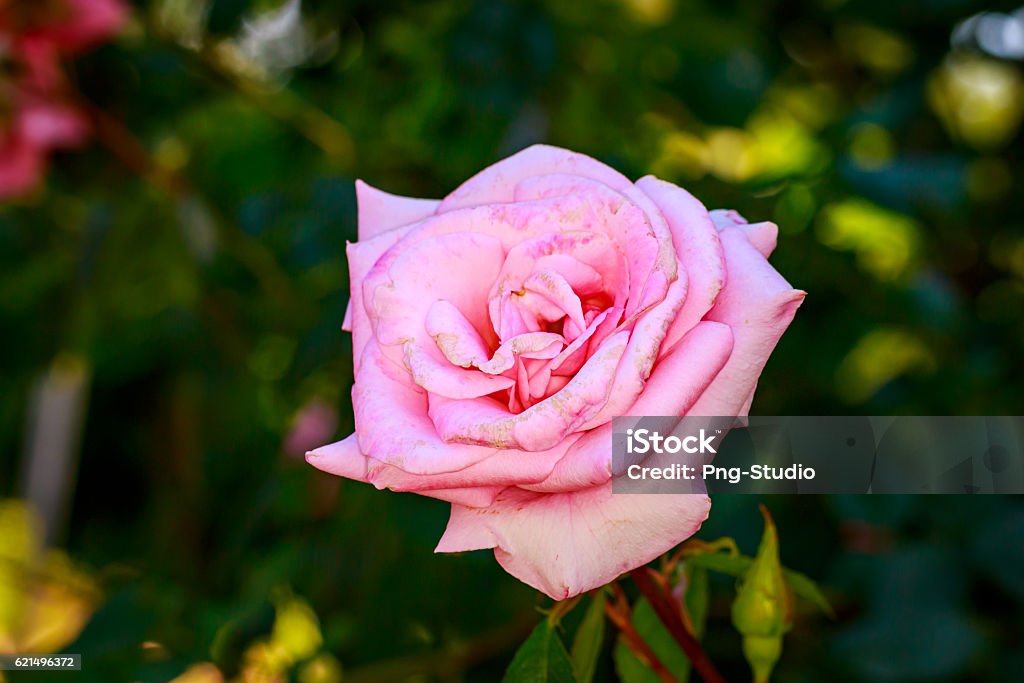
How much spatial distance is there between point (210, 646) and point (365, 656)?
22 cm

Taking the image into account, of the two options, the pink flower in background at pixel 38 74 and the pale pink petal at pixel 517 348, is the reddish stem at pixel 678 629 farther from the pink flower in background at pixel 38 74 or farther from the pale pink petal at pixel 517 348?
the pink flower in background at pixel 38 74

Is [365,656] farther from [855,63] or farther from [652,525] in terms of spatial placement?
[855,63]

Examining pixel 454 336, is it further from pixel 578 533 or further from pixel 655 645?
pixel 655 645

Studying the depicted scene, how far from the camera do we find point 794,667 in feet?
3.50

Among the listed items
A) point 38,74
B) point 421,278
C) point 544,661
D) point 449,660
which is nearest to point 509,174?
point 421,278

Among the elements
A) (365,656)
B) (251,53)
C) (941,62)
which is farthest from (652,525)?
(251,53)

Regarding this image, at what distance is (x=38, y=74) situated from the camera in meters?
1.40

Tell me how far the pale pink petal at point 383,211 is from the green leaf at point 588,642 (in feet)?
0.93

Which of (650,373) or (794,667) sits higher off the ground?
Result: (650,373)

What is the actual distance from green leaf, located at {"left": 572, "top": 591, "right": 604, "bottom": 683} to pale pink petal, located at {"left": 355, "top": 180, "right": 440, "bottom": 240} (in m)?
0.28

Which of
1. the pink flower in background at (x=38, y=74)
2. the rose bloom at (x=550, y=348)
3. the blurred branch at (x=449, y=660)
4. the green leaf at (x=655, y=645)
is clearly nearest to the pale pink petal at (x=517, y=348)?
the rose bloom at (x=550, y=348)

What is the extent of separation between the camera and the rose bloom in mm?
462

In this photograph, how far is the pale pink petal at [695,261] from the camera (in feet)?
1.59

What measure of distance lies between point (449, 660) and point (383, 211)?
1.75ft
